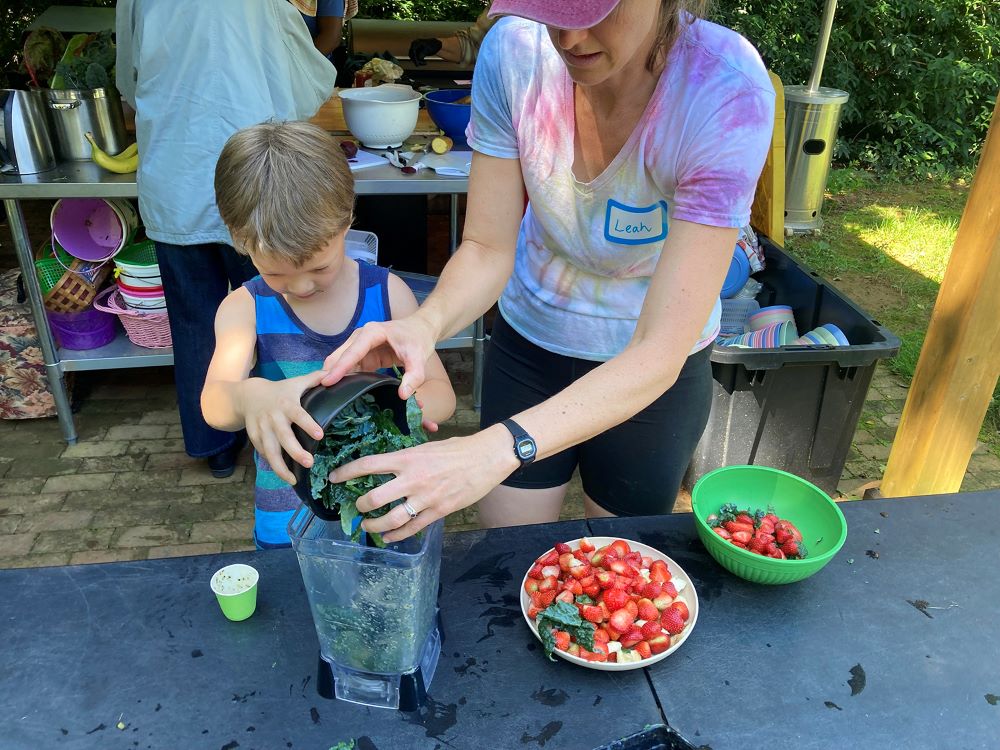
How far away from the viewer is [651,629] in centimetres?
139

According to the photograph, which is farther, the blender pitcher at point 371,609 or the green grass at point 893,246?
the green grass at point 893,246

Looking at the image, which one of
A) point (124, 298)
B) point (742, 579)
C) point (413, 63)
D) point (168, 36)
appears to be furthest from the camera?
point (413, 63)

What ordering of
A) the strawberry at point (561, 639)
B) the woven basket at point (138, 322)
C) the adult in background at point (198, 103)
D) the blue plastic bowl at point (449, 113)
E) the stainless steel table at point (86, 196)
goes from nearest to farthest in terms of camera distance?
1. the strawberry at point (561, 639)
2. the adult in background at point (198, 103)
3. the stainless steel table at point (86, 196)
4. the woven basket at point (138, 322)
5. the blue plastic bowl at point (449, 113)

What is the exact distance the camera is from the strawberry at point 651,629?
1.39 meters

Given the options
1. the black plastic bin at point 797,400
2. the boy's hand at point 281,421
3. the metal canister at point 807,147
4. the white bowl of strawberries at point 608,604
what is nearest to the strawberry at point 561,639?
the white bowl of strawberries at point 608,604

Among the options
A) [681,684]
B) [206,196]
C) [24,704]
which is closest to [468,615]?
[681,684]

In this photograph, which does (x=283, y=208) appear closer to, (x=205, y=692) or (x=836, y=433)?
(x=205, y=692)

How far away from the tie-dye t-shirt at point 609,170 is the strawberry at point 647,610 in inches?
21.2

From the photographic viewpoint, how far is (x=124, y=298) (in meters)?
3.44

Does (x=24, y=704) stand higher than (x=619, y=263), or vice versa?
(x=619, y=263)

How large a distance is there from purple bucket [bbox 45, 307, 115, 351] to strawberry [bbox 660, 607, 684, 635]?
303 cm

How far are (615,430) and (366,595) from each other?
2.76 feet

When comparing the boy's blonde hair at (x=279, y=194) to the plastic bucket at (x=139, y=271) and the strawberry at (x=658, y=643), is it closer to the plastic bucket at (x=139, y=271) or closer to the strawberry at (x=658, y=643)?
the strawberry at (x=658, y=643)

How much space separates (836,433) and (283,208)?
2455 millimetres
